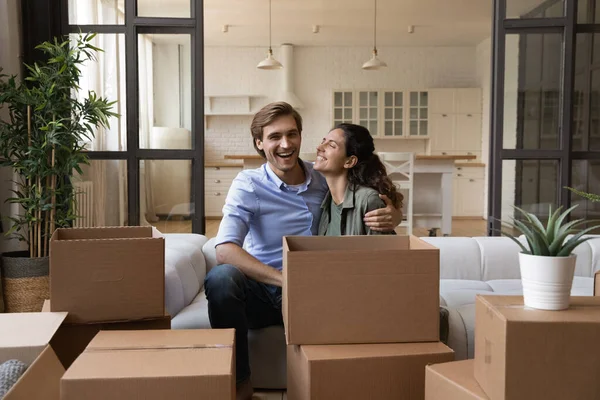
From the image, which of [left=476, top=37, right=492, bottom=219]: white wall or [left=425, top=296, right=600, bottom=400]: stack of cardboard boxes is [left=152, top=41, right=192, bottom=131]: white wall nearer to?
[left=425, top=296, right=600, bottom=400]: stack of cardboard boxes

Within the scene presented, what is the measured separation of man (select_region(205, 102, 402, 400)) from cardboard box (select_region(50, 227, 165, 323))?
36 cm

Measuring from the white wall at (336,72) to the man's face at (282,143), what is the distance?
746 centimetres

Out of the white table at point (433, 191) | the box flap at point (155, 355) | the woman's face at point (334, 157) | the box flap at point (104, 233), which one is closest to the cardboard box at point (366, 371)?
the box flap at point (155, 355)

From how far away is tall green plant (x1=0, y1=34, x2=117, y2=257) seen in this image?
3000mm

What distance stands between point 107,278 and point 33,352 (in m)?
0.32

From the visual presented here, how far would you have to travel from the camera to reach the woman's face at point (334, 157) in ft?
7.43

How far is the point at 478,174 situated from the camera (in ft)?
29.8

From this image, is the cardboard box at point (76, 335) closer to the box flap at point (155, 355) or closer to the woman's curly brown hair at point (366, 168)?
the box flap at point (155, 355)

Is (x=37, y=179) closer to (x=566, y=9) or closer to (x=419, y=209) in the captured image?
(x=566, y=9)

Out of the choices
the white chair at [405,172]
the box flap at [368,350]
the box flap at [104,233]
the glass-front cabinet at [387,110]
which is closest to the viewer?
the box flap at [368,350]

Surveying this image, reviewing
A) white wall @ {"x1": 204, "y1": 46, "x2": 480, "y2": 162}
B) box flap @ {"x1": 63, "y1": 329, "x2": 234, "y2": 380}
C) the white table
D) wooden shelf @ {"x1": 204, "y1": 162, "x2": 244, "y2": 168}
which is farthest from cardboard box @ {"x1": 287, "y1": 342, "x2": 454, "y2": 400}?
white wall @ {"x1": 204, "y1": 46, "x2": 480, "y2": 162}

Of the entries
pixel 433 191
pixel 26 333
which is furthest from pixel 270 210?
pixel 433 191

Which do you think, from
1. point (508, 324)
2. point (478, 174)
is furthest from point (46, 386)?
point (478, 174)

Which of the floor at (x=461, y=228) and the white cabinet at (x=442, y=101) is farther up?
the white cabinet at (x=442, y=101)
